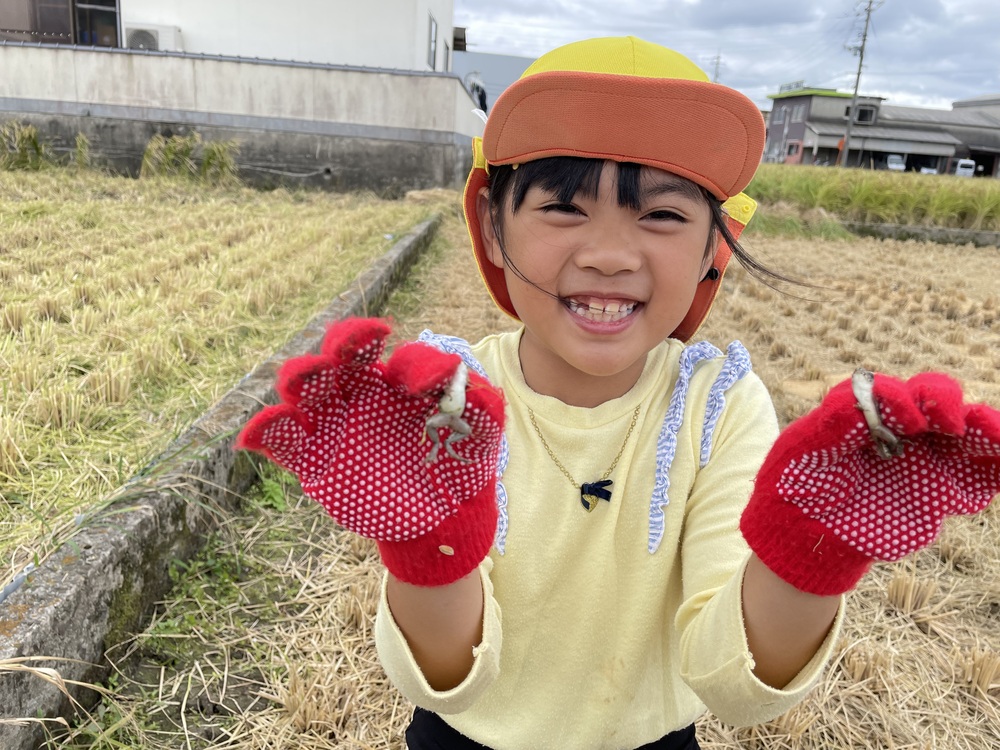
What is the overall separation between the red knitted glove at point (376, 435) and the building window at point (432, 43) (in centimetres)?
1495

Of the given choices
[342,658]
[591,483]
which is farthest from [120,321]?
[591,483]

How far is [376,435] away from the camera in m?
0.80

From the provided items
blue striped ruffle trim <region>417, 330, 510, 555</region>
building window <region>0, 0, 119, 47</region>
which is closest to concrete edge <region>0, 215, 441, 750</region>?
blue striped ruffle trim <region>417, 330, 510, 555</region>

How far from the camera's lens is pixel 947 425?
717 mm

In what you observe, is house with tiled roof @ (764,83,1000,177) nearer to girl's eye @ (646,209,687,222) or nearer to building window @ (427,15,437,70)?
building window @ (427,15,437,70)

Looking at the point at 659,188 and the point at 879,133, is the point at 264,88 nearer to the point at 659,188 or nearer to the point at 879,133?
the point at 659,188

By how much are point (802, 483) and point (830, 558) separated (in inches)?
4.0

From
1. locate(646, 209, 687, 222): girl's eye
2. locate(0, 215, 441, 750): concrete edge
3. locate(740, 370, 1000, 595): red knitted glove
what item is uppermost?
locate(646, 209, 687, 222): girl's eye

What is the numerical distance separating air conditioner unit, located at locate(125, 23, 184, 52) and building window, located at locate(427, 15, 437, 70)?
4.70 m

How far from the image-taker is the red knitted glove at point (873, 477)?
74 centimetres

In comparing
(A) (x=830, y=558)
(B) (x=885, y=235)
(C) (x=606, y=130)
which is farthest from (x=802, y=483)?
(B) (x=885, y=235)

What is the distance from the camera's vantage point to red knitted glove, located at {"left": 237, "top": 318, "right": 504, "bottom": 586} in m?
0.76

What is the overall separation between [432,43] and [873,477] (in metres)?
16.3

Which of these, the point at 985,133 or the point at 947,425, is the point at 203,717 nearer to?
the point at 947,425
